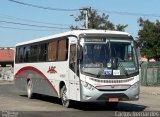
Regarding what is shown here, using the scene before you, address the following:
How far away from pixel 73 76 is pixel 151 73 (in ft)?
77.7

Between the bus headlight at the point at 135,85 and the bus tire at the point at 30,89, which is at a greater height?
the bus headlight at the point at 135,85

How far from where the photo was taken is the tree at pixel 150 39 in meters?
70.5

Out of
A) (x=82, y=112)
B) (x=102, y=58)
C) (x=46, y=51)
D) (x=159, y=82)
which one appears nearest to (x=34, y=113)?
(x=82, y=112)

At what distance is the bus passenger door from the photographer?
17.9 m

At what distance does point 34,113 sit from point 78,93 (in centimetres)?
198

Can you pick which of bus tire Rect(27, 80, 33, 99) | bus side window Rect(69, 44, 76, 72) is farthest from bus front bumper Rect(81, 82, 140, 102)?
bus tire Rect(27, 80, 33, 99)

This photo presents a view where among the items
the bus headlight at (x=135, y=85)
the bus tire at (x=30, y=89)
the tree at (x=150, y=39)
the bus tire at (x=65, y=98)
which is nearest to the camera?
the bus headlight at (x=135, y=85)

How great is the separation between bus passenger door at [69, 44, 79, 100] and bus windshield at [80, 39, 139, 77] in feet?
2.02

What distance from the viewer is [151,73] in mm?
40938

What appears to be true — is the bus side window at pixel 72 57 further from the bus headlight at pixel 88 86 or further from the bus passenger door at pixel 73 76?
the bus headlight at pixel 88 86

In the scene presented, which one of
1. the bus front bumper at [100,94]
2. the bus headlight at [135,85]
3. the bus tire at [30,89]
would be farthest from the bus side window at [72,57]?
the bus tire at [30,89]

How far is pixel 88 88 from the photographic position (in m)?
17.2

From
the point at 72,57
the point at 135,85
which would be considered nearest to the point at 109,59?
the point at 135,85

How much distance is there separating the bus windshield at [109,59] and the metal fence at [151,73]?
898 inches
